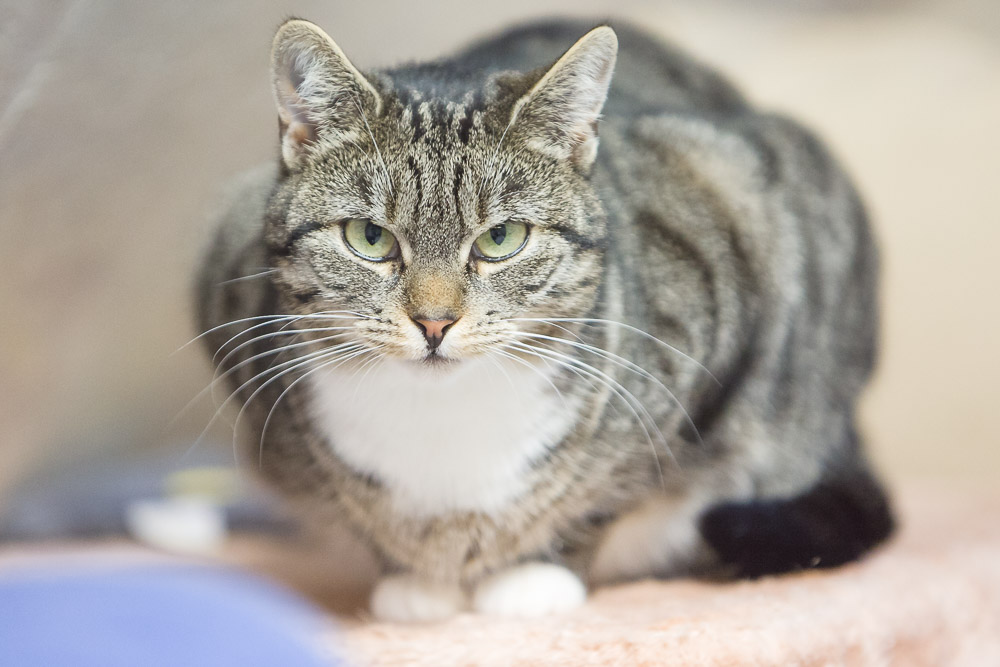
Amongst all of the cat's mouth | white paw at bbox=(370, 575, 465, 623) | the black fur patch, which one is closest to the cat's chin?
the cat's mouth

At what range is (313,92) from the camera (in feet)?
3.05

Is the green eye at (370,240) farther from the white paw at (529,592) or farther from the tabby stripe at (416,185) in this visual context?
the white paw at (529,592)

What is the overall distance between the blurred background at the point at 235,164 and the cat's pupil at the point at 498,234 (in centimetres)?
25

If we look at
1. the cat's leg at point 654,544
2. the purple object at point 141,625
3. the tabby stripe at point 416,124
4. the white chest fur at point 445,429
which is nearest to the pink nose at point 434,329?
the white chest fur at point 445,429

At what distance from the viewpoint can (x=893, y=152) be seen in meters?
1.71

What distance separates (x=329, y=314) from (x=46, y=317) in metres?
0.38

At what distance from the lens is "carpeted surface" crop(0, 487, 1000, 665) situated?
37.0 inches

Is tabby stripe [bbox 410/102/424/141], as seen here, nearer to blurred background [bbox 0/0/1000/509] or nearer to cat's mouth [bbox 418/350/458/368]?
blurred background [bbox 0/0/1000/509]

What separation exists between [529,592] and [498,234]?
489 mm

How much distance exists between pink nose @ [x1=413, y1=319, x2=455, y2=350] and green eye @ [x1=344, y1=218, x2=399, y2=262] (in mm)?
89

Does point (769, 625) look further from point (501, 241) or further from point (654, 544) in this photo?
point (501, 241)

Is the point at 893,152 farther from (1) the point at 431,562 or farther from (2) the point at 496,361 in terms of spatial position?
(1) the point at 431,562

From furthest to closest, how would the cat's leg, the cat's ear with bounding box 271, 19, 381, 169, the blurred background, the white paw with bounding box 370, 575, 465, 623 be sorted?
the cat's leg
the white paw with bounding box 370, 575, 465, 623
the blurred background
the cat's ear with bounding box 271, 19, 381, 169

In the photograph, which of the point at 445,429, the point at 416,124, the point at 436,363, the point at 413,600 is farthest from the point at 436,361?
the point at 413,600
